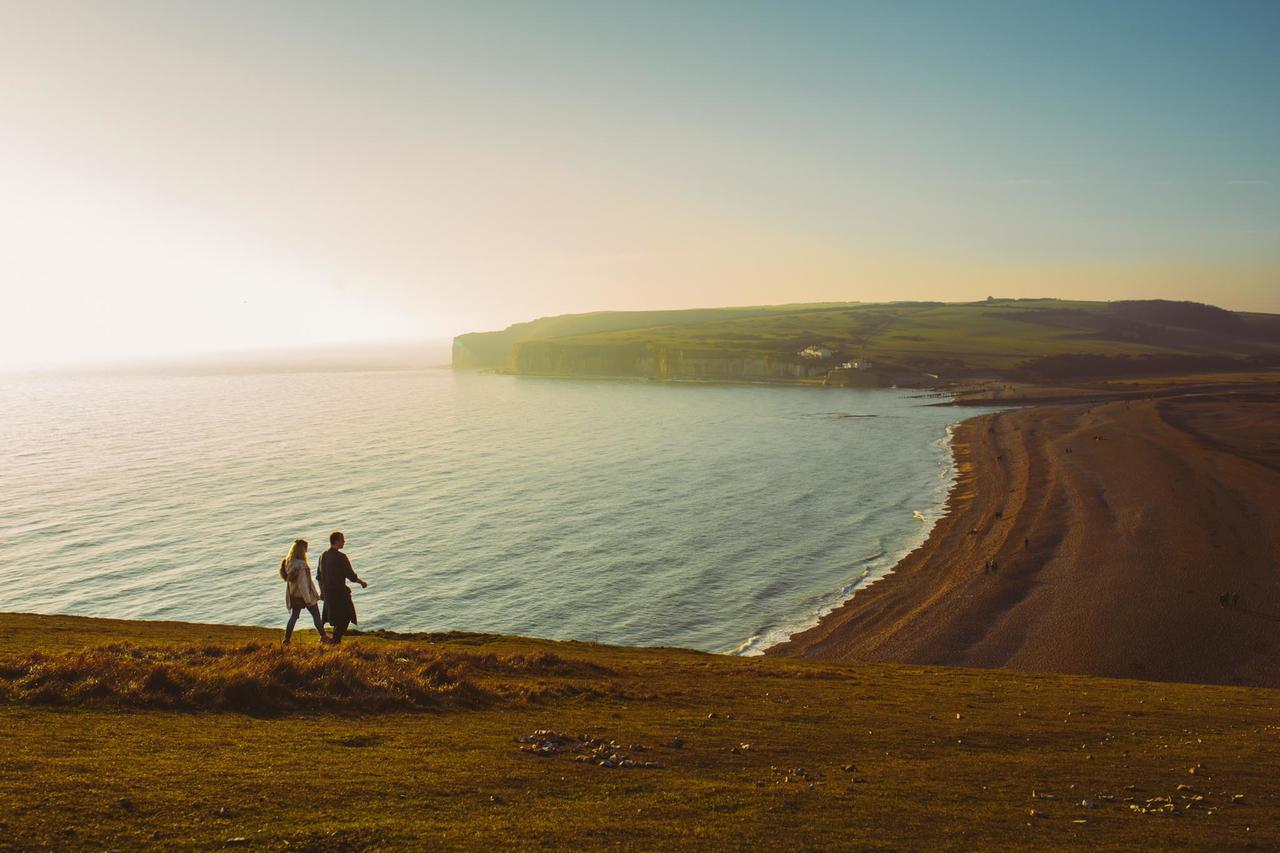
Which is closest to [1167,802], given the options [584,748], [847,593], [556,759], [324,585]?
[584,748]

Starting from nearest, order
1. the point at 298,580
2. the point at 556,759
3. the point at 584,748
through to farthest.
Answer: the point at 556,759, the point at 584,748, the point at 298,580

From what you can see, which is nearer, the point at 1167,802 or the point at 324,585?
the point at 1167,802

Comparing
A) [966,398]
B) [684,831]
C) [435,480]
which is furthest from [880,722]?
[966,398]

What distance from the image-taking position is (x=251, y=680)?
1388 centimetres

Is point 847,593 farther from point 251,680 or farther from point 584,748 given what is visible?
point 251,680

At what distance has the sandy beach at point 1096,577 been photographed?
35.2m

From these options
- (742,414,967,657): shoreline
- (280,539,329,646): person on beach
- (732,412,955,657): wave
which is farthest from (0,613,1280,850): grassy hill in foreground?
(732,412,955,657): wave

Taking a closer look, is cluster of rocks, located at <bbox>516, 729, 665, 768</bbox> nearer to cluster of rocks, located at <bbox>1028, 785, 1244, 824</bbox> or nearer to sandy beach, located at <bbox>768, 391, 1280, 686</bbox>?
cluster of rocks, located at <bbox>1028, 785, 1244, 824</bbox>

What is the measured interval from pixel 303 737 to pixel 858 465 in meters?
80.8

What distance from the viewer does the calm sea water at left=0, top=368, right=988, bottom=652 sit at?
4275 centimetres

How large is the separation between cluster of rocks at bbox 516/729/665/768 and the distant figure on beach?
7.28 m

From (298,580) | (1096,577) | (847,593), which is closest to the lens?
(298,580)

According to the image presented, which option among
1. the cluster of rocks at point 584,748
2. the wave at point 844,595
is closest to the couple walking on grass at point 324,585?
the cluster of rocks at point 584,748

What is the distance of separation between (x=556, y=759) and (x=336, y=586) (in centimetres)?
911
